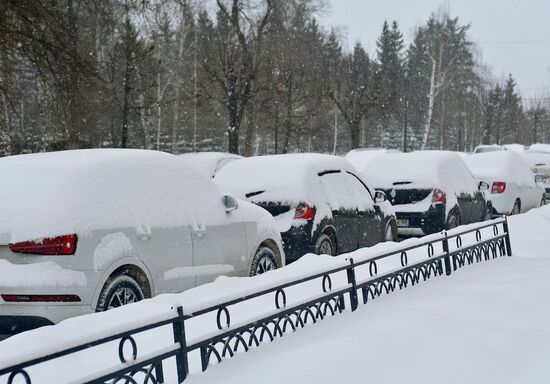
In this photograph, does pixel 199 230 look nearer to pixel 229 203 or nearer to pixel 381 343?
pixel 229 203

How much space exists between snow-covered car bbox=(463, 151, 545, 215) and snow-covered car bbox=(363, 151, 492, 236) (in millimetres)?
2932

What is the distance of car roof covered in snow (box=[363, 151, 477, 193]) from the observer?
36.9 feet

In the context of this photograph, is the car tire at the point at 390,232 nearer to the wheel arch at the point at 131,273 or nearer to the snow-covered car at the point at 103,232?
the snow-covered car at the point at 103,232

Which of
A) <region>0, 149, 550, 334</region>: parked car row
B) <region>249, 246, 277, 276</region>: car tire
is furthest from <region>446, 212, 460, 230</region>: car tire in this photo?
<region>249, 246, 277, 276</region>: car tire

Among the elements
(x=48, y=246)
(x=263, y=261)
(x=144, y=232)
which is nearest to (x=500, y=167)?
(x=263, y=261)

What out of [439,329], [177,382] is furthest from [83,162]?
[439,329]

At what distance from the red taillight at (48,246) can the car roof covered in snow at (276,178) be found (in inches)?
144

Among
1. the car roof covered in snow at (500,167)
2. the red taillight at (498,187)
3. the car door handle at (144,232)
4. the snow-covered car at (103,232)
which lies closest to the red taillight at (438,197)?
the red taillight at (498,187)

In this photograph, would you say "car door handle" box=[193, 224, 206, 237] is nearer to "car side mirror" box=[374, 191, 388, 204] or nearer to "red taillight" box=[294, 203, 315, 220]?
"red taillight" box=[294, 203, 315, 220]

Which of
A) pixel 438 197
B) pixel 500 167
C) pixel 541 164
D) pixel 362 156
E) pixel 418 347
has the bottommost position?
pixel 418 347

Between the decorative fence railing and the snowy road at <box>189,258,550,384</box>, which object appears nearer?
the decorative fence railing

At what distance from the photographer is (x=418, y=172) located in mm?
11367

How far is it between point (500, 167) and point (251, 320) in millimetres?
12507

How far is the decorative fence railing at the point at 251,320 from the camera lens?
330 centimetres
